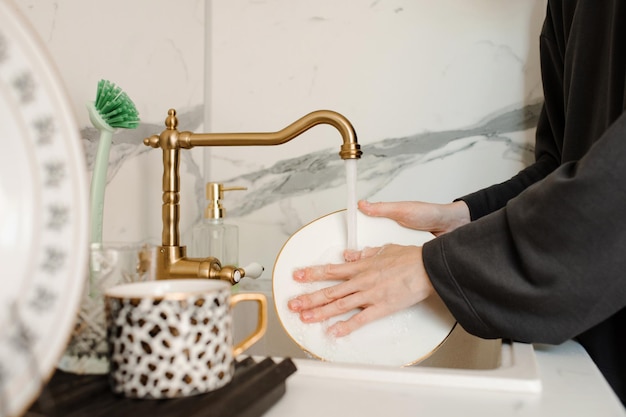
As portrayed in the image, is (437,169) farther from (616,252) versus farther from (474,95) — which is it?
(616,252)

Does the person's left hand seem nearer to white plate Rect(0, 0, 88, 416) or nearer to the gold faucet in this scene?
the gold faucet

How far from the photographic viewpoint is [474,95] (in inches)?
42.3

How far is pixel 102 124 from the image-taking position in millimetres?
716

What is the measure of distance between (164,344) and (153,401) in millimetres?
39

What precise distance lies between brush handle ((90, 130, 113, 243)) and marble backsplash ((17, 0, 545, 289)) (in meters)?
0.21

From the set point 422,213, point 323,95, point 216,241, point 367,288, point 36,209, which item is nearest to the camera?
point 36,209

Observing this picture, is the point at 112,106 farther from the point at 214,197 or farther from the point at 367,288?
the point at 367,288

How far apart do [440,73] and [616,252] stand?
2.11ft

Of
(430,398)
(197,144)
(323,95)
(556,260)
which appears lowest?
(430,398)

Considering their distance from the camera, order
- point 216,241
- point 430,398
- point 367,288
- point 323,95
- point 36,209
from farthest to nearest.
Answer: point 323,95 → point 216,241 → point 367,288 → point 430,398 → point 36,209

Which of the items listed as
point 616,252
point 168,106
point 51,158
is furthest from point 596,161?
point 168,106

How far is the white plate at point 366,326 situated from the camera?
69 centimetres

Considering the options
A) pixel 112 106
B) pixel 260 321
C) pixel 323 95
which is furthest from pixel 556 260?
pixel 323 95

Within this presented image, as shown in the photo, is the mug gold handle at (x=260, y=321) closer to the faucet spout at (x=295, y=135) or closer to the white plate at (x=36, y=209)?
the white plate at (x=36, y=209)
